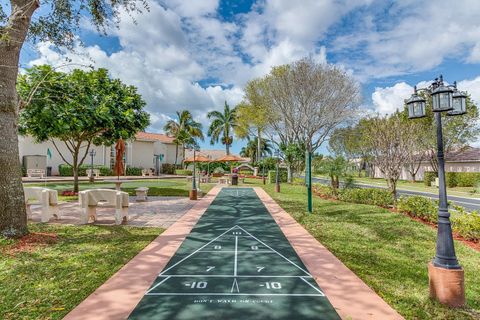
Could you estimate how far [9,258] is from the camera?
5574 millimetres

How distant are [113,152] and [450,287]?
38340mm

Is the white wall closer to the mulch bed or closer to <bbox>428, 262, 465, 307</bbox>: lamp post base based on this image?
the mulch bed

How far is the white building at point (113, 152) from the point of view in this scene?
31.7 metres

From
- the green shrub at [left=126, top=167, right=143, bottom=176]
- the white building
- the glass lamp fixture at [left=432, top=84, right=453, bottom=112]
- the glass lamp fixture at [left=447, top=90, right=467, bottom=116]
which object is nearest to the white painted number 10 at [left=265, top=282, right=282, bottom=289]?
the glass lamp fixture at [left=432, top=84, right=453, bottom=112]

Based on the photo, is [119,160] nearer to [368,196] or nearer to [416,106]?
[368,196]

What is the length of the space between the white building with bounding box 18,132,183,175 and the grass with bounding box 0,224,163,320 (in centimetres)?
2384

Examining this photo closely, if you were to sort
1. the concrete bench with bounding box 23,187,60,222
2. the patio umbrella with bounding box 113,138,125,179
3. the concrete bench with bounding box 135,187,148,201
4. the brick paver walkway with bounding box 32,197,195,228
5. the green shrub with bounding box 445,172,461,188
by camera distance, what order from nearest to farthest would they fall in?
the concrete bench with bounding box 23,187,60,222 → the brick paver walkway with bounding box 32,197,195,228 → the concrete bench with bounding box 135,187,148,201 → the patio umbrella with bounding box 113,138,125,179 → the green shrub with bounding box 445,172,461,188

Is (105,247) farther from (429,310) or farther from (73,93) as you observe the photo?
(73,93)

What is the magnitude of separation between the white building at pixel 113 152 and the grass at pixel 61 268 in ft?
78.2

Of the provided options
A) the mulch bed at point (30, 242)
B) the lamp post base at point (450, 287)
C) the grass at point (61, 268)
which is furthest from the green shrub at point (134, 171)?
the lamp post base at point (450, 287)

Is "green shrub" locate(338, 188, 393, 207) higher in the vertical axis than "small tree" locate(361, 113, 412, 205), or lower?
lower

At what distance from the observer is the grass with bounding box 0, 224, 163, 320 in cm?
378

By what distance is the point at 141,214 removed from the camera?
10.9 metres

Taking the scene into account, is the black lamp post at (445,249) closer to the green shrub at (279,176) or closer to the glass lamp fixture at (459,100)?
the glass lamp fixture at (459,100)
